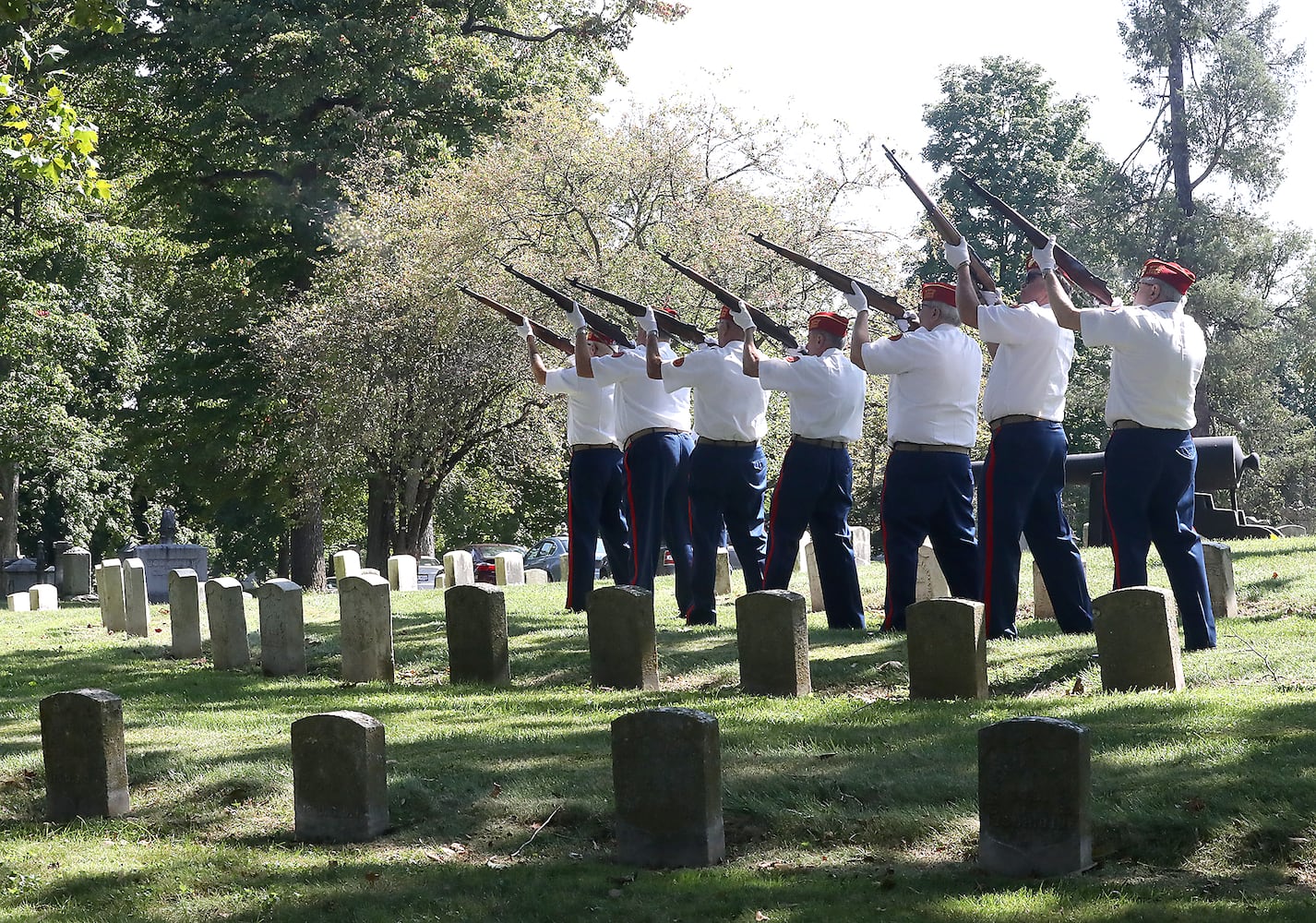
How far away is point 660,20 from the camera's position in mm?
31891

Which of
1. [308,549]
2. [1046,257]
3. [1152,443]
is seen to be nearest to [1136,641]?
[1152,443]

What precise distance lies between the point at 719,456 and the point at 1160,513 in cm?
406

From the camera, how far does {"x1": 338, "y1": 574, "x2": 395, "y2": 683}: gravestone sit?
38.0ft

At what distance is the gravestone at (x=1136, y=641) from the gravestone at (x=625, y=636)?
3.07m

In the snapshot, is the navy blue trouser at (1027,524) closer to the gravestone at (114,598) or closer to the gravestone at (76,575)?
the gravestone at (114,598)

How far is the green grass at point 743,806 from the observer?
6055 millimetres

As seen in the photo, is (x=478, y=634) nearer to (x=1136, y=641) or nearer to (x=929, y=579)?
(x=929, y=579)

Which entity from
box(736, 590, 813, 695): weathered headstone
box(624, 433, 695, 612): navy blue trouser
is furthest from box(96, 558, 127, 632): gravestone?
box(736, 590, 813, 695): weathered headstone

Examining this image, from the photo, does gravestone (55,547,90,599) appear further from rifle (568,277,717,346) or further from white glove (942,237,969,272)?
white glove (942,237,969,272)

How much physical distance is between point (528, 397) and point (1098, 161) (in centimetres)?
2950

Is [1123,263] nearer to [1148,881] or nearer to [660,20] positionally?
[660,20]

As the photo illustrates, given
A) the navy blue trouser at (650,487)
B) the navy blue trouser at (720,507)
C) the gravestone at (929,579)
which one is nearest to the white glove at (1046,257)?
the navy blue trouser at (720,507)

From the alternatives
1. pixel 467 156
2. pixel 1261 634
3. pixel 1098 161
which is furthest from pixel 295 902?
pixel 1098 161

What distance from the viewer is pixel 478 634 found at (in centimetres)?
1127
